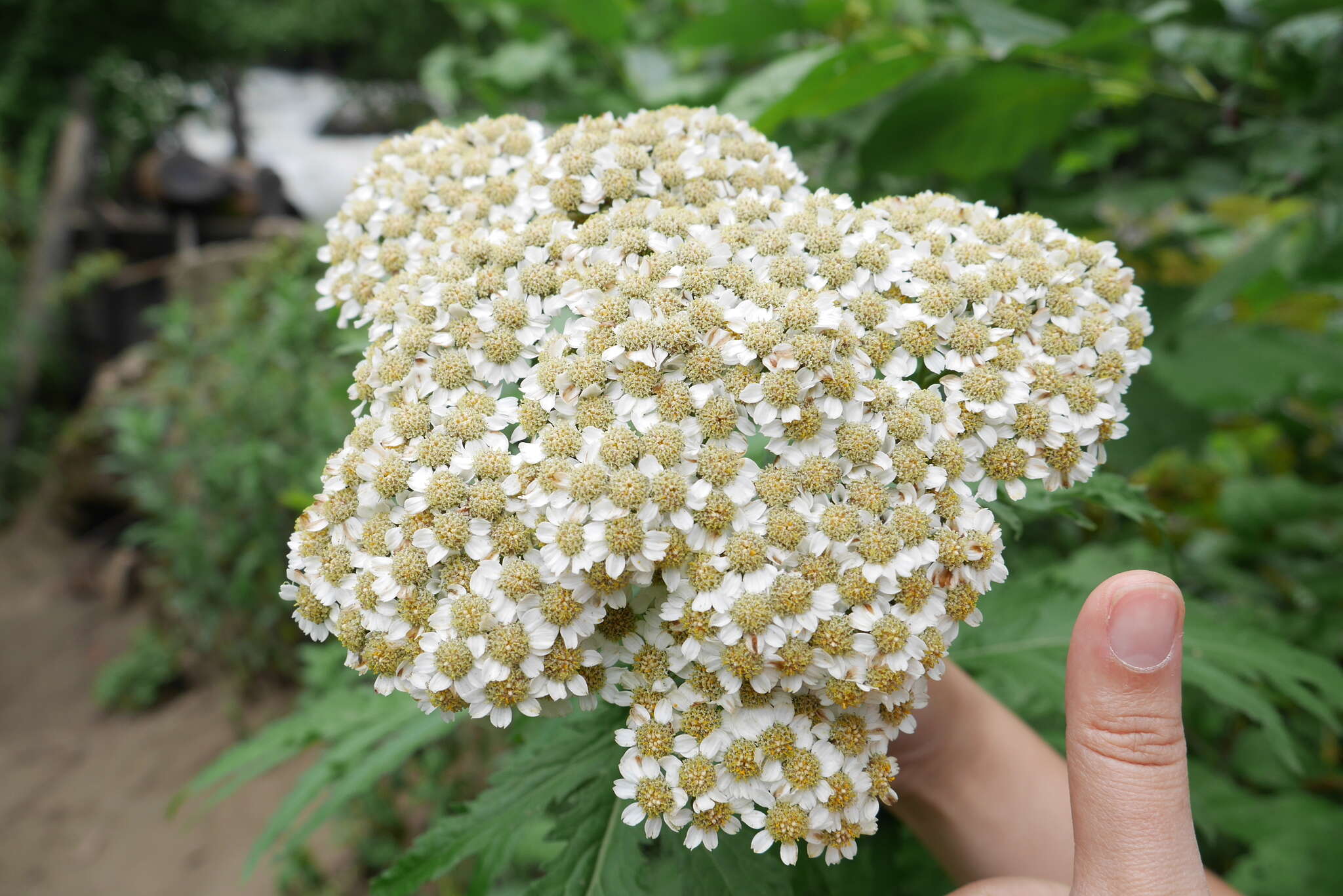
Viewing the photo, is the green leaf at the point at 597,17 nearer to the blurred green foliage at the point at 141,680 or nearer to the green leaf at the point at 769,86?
the green leaf at the point at 769,86

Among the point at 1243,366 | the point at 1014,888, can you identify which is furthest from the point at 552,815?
the point at 1243,366

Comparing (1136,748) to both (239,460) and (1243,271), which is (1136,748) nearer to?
(1243,271)

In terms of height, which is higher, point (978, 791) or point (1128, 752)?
point (1128, 752)

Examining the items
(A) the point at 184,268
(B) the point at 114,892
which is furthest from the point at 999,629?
(A) the point at 184,268

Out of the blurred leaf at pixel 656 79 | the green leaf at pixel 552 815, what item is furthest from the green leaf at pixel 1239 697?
the blurred leaf at pixel 656 79

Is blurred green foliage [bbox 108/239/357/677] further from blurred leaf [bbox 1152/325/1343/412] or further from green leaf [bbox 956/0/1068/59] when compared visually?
blurred leaf [bbox 1152/325/1343/412]

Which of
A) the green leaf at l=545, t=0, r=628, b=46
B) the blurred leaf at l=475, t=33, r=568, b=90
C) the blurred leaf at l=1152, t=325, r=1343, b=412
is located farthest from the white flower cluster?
the blurred leaf at l=475, t=33, r=568, b=90

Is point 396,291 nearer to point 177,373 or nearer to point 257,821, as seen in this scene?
point 257,821
